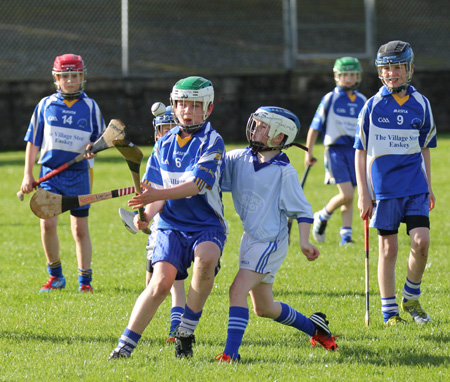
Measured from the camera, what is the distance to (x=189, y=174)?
4684 millimetres

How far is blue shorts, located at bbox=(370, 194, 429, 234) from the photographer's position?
5.61 metres

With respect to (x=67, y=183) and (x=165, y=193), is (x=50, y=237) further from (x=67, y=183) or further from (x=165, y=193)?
(x=165, y=193)

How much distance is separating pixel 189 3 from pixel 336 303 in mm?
16321

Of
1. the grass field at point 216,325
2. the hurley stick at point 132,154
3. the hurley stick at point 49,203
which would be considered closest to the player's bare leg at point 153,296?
the grass field at point 216,325

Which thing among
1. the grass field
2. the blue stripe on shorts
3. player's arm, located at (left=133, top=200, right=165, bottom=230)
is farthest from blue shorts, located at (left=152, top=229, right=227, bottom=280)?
the blue stripe on shorts

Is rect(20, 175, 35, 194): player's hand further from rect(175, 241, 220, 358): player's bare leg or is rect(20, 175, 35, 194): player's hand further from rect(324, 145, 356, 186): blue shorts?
rect(324, 145, 356, 186): blue shorts

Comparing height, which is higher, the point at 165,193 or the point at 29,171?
the point at 165,193

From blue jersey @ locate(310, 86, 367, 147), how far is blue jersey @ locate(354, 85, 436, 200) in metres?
3.36

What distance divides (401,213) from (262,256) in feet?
4.52

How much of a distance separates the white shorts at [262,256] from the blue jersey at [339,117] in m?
4.43

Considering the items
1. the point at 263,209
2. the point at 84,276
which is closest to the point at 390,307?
the point at 263,209

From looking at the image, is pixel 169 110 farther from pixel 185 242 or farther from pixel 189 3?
pixel 189 3

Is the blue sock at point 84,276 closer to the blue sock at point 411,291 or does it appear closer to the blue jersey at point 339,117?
the blue sock at point 411,291

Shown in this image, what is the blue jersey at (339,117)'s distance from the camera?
909 cm
